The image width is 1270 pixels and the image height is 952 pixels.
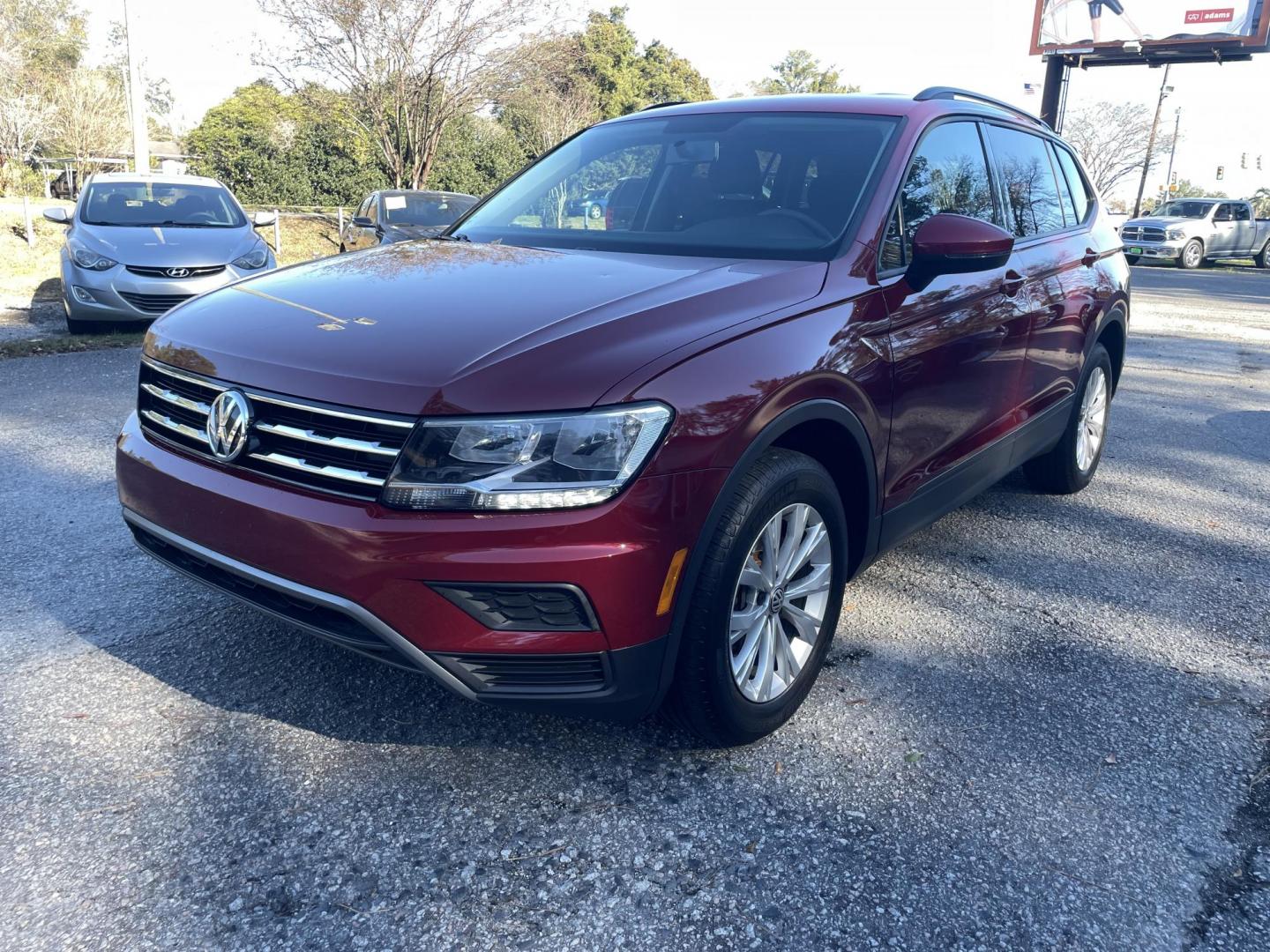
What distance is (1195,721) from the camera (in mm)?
3023

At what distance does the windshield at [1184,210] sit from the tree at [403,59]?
1853 centimetres

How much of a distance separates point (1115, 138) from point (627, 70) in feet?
109

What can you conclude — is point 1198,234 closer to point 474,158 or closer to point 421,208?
point 474,158

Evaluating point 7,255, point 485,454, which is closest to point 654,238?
point 485,454

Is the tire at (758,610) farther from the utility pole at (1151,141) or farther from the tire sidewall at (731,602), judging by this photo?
the utility pole at (1151,141)

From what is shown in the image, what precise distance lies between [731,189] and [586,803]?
209cm

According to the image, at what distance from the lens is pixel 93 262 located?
8797 millimetres

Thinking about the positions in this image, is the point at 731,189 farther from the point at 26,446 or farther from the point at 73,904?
the point at 26,446

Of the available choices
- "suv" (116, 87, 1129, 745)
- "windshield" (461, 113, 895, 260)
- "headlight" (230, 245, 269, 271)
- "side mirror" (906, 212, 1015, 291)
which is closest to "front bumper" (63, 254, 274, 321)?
"headlight" (230, 245, 269, 271)

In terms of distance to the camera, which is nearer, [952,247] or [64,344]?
[952,247]

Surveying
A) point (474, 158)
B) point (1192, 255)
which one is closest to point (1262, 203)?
point (1192, 255)

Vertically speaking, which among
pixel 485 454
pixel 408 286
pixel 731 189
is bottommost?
pixel 485 454

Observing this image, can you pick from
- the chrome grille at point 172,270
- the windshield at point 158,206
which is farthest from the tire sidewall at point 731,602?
the windshield at point 158,206

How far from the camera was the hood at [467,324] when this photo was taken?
88.0 inches
